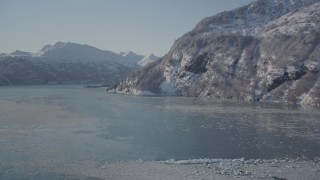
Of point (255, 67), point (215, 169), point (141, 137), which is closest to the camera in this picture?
point (215, 169)

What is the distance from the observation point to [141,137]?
6800 cm

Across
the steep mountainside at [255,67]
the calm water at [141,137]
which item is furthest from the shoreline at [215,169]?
the steep mountainside at [255,67]

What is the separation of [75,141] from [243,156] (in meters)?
26.4

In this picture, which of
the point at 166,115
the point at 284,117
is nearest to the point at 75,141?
the point at 166,115

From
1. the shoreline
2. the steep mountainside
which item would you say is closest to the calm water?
the shoreline

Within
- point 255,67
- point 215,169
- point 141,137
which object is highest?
point 255,67

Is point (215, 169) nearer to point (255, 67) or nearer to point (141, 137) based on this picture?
point (141, 137)

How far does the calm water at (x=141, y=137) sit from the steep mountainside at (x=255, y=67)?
4141cm

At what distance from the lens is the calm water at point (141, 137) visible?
171 ft

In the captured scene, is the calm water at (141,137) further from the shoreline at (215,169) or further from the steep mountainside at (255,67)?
the steep mountainside at (255,67)

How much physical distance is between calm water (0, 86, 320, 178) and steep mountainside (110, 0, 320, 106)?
41.4 metres

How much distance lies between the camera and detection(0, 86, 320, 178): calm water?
52.2 m

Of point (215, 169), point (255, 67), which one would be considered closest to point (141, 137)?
point (215, 169)

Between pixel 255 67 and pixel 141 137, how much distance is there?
350ft
